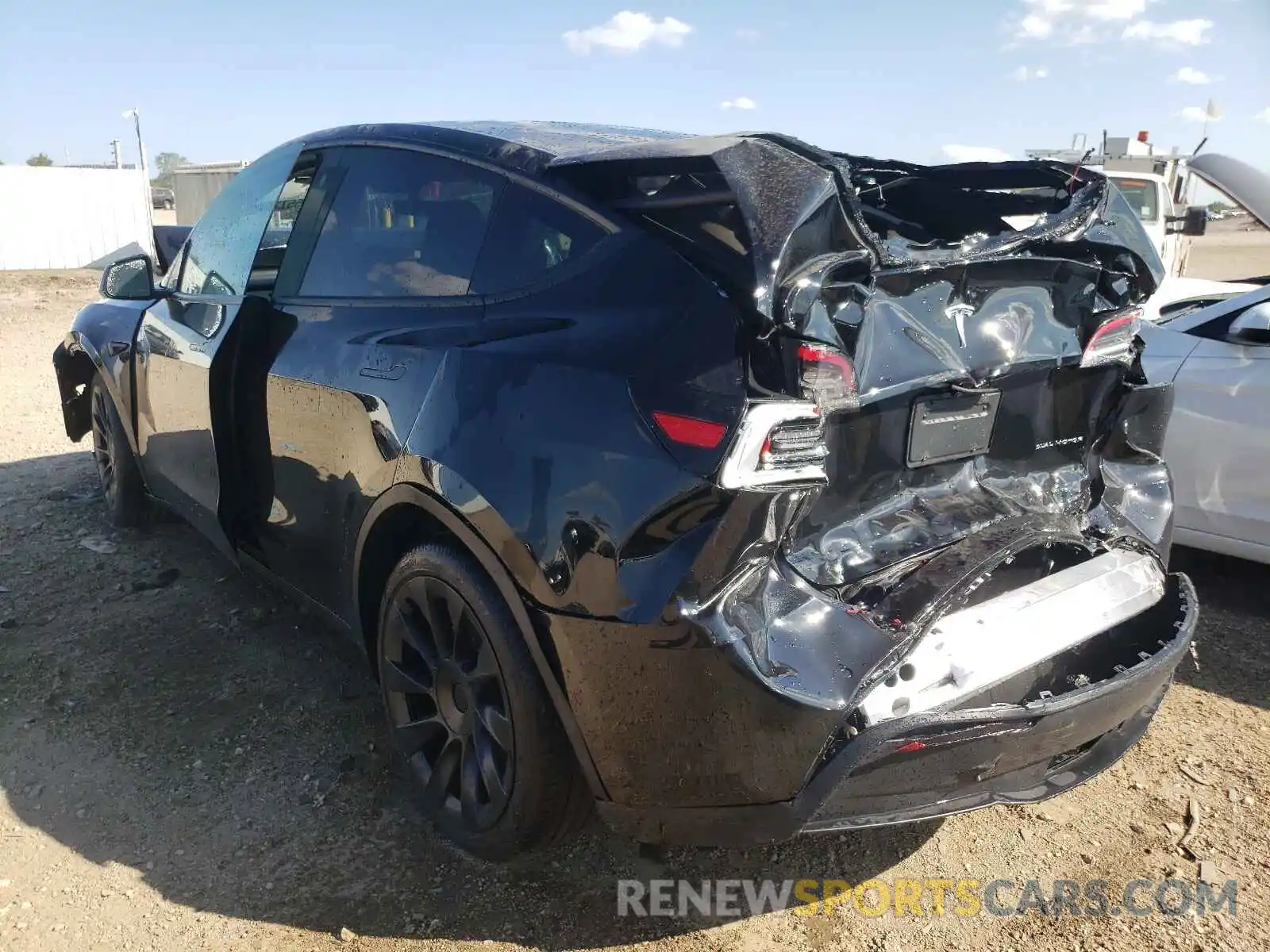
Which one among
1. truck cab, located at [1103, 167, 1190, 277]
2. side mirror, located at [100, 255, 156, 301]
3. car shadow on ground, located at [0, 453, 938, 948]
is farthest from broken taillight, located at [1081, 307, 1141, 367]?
truck cab, located at [1103, 167, 1190, 277]

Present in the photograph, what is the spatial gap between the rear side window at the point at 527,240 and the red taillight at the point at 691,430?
0.53m

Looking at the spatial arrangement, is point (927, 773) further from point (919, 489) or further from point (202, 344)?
point (202, 344)

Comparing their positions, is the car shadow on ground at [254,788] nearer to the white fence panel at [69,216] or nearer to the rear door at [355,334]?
the rear door at [355,334]

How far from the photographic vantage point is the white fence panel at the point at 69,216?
21297mm

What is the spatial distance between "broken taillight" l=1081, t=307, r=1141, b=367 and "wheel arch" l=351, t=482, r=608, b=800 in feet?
5.38

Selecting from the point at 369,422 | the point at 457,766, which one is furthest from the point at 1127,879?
the point at 369,422

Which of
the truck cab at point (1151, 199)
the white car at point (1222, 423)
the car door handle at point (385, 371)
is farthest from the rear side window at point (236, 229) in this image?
the truck cab at point (1151, 199)

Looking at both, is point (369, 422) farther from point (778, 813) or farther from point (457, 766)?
point (778, 813)

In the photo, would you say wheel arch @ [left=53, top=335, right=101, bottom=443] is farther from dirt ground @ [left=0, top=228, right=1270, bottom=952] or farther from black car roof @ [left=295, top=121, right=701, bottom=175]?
black car roof @ [left=295, top=121, right=701, bottom=175]

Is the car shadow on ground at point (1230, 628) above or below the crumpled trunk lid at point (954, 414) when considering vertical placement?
below

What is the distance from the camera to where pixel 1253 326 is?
3.96m

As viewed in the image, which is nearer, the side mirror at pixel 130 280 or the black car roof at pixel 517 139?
the black car roof at pixel 517 139

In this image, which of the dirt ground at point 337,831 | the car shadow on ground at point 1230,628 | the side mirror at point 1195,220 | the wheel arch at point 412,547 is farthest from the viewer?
the side mirror at point 1195,220

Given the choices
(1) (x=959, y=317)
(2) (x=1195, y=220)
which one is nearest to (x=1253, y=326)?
(1) (x=959, y=317)
